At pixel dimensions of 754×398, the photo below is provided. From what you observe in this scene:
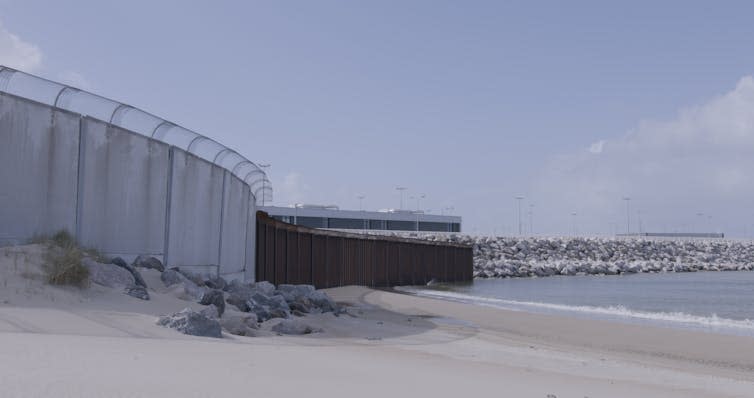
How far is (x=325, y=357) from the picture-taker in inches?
346

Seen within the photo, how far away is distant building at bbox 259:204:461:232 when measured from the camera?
89438 millimetres

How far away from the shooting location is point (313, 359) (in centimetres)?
841

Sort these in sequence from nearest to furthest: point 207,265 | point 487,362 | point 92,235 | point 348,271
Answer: point 487,362
point 92,235
point 207,265
point 348,271

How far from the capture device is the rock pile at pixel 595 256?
66812 millimetres

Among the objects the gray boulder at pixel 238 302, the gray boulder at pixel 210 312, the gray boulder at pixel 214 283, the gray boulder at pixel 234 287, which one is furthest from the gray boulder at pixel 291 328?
the gray boulder at pixel 234 287

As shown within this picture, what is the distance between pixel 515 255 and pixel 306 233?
47895mm

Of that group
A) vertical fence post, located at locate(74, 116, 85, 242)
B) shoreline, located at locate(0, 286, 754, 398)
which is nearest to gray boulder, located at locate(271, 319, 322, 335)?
shoreline, located at locate(0, 286, 754, 398)

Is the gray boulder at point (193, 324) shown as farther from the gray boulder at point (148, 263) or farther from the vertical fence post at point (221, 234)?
the vertical fence post at point (221, 234)

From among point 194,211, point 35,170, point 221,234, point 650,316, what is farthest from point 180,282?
point 650,316

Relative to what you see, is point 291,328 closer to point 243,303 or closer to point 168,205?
point 243,303

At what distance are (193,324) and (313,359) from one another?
2420 mm

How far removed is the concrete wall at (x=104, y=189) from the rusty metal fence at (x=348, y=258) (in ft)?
24.3

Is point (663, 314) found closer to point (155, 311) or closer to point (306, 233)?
point (306, 233)

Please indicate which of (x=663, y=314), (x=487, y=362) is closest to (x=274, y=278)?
(x=663, y=314)
